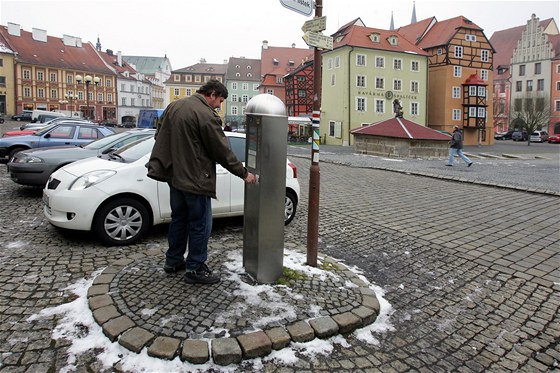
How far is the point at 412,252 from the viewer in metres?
5.88

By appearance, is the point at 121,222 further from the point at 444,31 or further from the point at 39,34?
the point at 39,34

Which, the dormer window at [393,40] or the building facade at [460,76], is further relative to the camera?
the building facade at [460,76]

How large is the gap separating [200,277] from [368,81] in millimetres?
46343

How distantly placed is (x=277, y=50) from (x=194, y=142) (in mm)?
88360

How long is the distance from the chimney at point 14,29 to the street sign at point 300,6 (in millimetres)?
83676

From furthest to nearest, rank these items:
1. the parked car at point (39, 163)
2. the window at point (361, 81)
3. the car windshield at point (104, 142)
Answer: the window at point (361, 81) → the car windshield at point (104, 142) → the parked car at point (39, 163)

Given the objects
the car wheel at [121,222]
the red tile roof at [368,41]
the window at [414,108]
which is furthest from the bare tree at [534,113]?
the car wheel at [121,222]

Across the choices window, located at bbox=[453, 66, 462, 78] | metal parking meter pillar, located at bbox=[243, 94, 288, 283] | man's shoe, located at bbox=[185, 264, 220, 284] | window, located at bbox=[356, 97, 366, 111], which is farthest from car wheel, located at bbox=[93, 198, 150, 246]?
window, located at bbox=[453, 66, 462, 78]

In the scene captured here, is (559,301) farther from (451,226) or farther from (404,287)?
(451,226)

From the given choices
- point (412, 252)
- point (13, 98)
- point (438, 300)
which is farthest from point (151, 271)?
point (13, 98)

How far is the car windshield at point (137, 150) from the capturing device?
6.20 m

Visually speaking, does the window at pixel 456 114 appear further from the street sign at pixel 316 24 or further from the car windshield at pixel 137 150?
the street sign at pixel 316 24

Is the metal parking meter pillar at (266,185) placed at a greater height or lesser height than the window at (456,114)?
lesser

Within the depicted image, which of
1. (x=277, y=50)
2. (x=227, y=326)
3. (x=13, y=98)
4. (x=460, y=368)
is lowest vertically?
(x=460, y=368)
